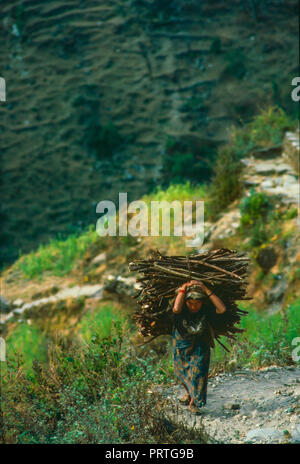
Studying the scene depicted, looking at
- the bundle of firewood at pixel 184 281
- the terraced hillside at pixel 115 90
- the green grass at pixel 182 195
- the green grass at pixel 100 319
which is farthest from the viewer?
the terraced hillside at pixel 115 90

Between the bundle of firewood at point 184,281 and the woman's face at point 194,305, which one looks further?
the bundle of firewood at point 184,281

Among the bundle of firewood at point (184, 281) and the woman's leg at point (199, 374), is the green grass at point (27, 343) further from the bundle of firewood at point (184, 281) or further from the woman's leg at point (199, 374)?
the woman's leg at point (199, 374)

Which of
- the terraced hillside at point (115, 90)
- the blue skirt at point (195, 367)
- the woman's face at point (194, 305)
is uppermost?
the terraced hillside at point (115, 90)

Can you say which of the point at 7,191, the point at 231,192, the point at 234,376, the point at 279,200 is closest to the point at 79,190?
the point at 7,191

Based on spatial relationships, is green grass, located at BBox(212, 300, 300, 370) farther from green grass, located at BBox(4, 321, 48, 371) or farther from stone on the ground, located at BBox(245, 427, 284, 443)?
green grass, located at BBox(4, 321, 48, 371)

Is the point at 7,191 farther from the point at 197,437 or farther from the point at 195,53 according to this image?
the point at 197,437

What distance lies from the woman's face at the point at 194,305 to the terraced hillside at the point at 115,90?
36.8ft

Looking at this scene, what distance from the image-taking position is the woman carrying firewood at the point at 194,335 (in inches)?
138

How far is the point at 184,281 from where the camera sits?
3643 millimetres

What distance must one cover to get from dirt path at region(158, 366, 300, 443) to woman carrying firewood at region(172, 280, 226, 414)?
0.18m

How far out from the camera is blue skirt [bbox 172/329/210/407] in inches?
139

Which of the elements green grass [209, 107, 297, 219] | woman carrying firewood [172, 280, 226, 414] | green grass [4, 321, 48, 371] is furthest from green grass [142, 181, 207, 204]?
woman carrying firewood [172, 280, 226, 414]

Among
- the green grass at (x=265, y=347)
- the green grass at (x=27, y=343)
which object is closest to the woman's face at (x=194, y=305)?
the green grass at (x=265, y=347)
